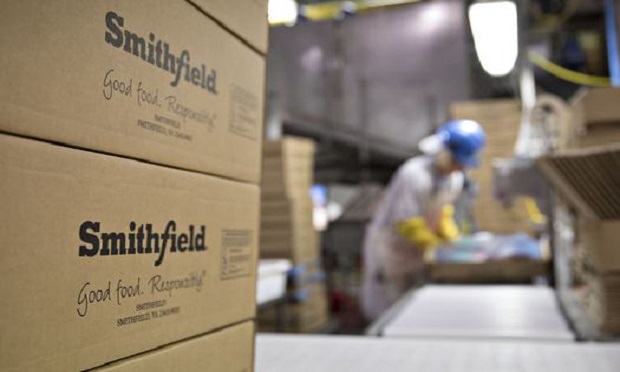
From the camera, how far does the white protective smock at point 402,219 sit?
13.5 feet

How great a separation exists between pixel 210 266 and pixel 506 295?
195cm

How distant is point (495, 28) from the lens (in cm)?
285

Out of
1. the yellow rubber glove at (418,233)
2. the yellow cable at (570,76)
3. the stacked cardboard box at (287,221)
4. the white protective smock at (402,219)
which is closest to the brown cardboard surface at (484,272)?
the yellow rubber glove at (418,233)

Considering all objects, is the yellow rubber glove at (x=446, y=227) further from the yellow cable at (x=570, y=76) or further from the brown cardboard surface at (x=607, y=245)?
the yellow cable at (x=570, y=76)

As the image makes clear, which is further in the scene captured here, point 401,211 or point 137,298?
point 401,211

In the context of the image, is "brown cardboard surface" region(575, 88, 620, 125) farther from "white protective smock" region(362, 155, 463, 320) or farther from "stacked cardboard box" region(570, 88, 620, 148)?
"white protective smock" region(362, 155, 463, 320)

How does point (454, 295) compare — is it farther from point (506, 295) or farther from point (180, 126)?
point (180, 126)

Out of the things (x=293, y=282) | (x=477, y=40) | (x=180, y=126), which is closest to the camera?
(x=180, y=126)

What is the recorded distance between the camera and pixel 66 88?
0.60 meters

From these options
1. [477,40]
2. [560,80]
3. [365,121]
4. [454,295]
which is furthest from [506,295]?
[365,121]

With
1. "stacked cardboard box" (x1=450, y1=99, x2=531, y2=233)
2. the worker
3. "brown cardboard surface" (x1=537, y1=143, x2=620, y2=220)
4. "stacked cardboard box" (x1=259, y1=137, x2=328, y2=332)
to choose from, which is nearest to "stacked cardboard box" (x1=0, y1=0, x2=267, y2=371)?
"brown cardboard surface" (x1=537, y1=143, x2=620, y2=220)

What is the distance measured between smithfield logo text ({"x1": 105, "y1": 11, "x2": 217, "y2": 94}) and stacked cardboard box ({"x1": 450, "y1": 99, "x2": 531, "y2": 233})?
481 cm

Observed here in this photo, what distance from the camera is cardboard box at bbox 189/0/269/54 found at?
0.89 meters

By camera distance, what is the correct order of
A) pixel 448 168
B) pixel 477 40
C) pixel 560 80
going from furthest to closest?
pixel 560 80 < pixel 448 168 < pixel 477 40
